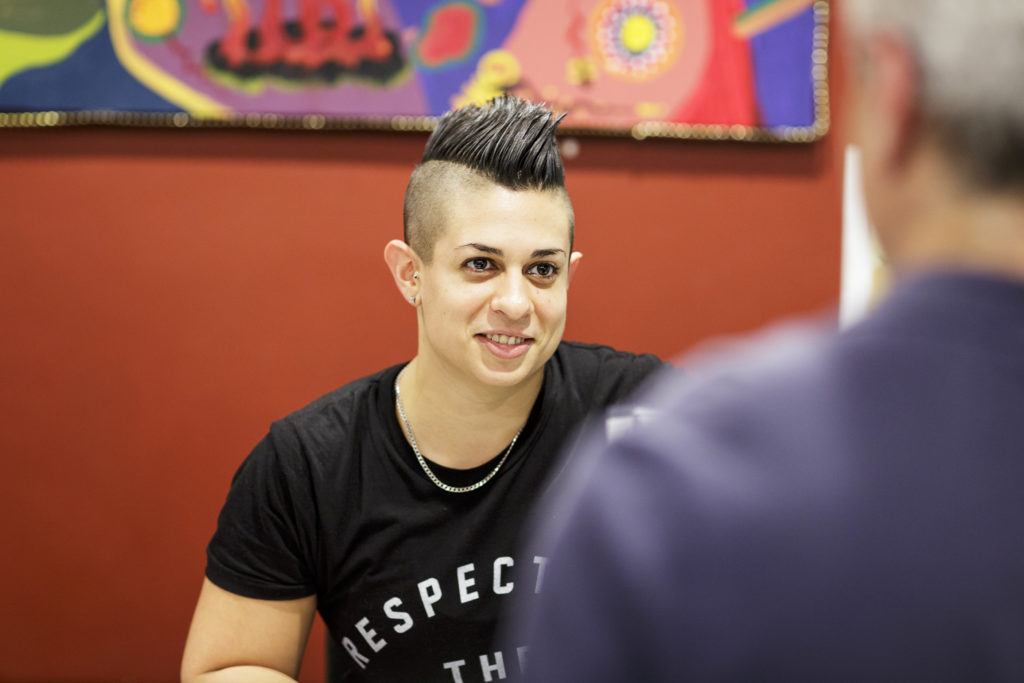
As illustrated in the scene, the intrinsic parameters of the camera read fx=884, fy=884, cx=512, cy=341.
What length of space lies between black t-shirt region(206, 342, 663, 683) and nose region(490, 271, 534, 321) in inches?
9.5

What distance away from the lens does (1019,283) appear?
42 centimetres

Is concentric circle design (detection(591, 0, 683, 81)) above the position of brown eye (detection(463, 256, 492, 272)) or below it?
above

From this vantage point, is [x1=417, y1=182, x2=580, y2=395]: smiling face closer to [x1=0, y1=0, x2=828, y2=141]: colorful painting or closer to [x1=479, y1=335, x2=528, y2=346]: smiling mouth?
[x1=479, y1=335, x2=528, y2=346]: smiling mouth

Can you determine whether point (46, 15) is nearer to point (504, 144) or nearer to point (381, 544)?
point (504, 144)

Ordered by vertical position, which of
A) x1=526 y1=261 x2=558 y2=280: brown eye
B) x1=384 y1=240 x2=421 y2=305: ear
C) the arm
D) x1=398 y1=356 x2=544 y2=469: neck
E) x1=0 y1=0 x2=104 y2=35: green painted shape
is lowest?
the arm

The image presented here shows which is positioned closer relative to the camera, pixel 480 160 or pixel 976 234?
pixel 976 234

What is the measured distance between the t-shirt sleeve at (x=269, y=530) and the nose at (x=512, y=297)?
1.26 feet

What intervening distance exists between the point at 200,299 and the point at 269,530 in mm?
995

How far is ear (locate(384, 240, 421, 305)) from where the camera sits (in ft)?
4.75

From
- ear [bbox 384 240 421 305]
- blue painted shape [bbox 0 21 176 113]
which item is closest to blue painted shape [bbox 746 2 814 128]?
ear [bbox 384 240 421 305]

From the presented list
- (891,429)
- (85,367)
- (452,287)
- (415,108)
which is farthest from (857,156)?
(85,367)

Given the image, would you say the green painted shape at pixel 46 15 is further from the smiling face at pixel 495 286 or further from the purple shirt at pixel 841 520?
the purple shirt at pixel 841 520

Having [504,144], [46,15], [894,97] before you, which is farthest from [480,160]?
[46,15]

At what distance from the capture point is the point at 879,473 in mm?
393
